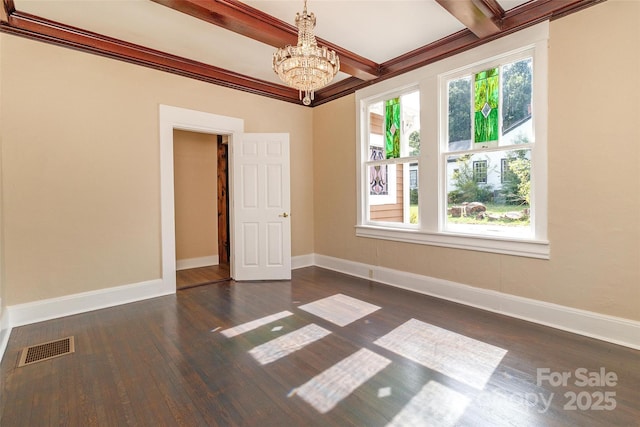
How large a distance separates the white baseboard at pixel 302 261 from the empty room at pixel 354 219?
652 millimetres

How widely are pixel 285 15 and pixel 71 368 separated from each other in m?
3.52

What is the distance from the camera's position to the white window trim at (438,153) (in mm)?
2936

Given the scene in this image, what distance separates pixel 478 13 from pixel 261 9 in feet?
6.60

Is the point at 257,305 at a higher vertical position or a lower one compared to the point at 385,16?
lower

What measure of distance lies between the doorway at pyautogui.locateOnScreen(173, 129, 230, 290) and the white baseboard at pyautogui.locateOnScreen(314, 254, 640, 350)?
2879 millimetres

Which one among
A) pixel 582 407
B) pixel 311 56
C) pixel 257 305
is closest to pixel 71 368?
pixel 257 305

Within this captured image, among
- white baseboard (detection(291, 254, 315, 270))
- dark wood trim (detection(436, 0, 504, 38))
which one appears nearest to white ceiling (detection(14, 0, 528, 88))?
dark wood trim (detection(436, 0, 504, 38))

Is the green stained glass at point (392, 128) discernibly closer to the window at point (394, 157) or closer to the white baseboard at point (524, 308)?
the window at point (394, 157)

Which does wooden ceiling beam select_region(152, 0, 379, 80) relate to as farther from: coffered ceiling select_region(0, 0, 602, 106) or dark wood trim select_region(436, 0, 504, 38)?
dark wood trim select_region(436, 0, 504, 38)

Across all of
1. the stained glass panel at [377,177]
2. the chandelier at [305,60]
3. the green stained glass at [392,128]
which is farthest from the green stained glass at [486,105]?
the chandelier at [305,60]

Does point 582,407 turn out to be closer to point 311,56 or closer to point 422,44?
point 311,56

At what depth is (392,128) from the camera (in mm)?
4387

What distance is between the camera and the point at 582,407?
184 centimetres

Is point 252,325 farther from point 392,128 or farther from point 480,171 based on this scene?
point 392,128
